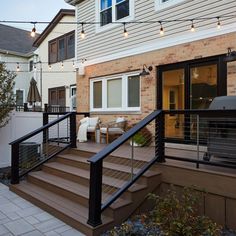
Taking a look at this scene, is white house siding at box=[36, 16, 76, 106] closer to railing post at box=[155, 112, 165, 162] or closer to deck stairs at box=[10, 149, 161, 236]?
deck stairs at box=[10, 149, 161, 236]

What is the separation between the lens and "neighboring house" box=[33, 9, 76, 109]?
14312 millimetres

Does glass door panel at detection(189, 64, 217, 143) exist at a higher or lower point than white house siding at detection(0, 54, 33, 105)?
lower

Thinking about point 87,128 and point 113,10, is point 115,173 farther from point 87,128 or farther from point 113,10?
point 113,10

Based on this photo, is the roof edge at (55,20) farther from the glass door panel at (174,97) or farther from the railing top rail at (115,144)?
the railing top rail at (115,144)

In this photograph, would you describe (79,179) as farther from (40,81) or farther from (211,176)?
(40,81)

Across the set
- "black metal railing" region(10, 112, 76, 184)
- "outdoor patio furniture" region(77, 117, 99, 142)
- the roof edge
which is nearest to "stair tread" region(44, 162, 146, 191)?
"black metal railing" region(10, 112, 76, 184)

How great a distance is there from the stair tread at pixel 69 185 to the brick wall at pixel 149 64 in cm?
297

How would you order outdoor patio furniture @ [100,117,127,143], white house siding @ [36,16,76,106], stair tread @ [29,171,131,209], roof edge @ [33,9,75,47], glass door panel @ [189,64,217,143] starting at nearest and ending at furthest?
stair tread @ [29,171,131,209]
glass door panel @ [189,64,217,143]
outdoor patio furniture @ [100,117,127,143]
roof edge @ [33,9,75,47]
white house siding @ [36,16,76,106]

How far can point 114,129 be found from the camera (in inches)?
298

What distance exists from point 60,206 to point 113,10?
245 inches

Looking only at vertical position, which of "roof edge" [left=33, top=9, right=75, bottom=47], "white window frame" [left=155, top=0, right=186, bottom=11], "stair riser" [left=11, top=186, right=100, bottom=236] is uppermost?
"roof edge" [left=33, top=9, right=75, bottom=47]

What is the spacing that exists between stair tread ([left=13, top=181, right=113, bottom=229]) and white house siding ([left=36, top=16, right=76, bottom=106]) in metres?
9.03

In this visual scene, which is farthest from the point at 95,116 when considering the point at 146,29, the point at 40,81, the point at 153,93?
the point at 40,81

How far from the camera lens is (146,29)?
23.8 ft
